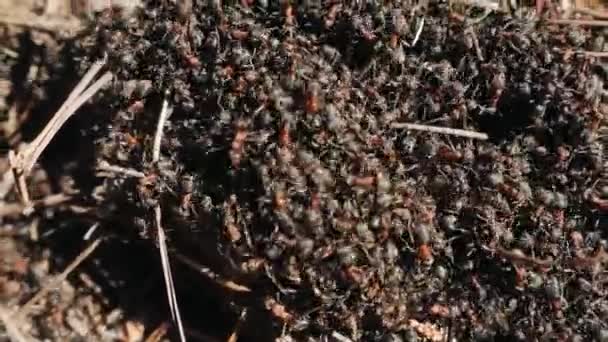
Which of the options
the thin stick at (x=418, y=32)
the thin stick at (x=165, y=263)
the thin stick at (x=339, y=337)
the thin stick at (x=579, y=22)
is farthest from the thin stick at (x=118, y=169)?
the thin stick at (x=579, y=22)

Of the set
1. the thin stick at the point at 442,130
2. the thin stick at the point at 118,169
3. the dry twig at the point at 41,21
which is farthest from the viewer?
the dry twig at the point at 41,21

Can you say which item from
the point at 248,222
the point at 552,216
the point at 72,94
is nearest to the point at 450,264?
the point at 552,216

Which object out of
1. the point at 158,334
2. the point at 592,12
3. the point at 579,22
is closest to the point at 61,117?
the point at 158,334

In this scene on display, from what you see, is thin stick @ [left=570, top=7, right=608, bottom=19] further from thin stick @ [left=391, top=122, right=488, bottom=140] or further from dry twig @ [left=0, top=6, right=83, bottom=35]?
dry twig @ [left=0, top=6, right=83, bottom=35]

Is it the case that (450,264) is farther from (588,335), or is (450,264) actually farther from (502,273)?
(588,335)

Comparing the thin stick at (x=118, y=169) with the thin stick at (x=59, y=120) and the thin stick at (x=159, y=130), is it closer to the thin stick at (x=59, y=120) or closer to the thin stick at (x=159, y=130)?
the thin stick at (x=159, y=130)

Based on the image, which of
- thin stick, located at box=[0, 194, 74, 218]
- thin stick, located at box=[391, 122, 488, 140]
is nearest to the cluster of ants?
thin stick, located at box=[391, 122, 488, 140]
